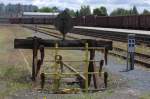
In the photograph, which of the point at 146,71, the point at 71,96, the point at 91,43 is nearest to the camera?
the point at 71,96

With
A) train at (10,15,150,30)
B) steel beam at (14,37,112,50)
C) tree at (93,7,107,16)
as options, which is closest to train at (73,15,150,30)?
train at (10,15,150,30)

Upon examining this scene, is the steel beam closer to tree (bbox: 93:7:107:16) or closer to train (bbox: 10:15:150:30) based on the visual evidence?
train (bbox: 10:15:150:30)

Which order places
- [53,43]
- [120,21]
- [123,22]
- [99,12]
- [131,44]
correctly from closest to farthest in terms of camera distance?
[53,43], [131,44], [123,22], [120,21], [99,12]

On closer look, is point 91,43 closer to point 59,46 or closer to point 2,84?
point 59,46

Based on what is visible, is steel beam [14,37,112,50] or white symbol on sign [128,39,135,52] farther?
white symbol on sign [128,39,135,52]

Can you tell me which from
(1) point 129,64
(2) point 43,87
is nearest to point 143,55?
(1) point 129,64

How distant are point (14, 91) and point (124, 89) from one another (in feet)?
9.87

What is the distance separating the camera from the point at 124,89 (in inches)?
493

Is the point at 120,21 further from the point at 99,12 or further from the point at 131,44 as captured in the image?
the point at 99,12


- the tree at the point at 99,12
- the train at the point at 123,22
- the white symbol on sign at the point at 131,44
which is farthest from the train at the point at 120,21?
the tree at the point at 99,12

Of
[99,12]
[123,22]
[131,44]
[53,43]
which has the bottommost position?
[123,22]

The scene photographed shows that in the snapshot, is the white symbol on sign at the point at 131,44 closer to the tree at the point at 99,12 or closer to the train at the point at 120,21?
the train at the point at 120,21

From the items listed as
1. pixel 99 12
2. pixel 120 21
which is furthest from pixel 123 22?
pixel 99 12

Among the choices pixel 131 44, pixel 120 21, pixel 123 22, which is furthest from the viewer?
pixel 120 21
